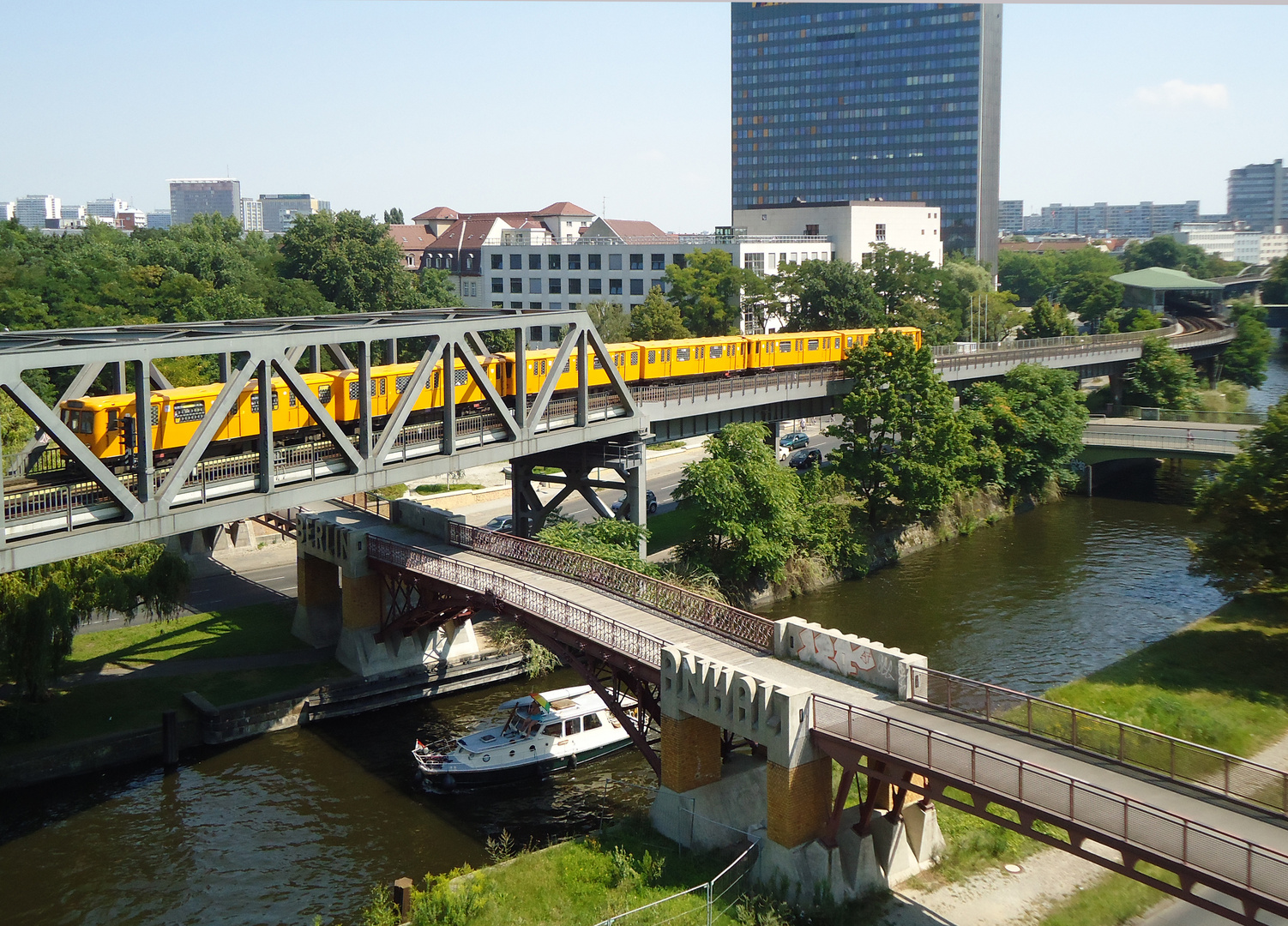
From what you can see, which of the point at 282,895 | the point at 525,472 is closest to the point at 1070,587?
the point at 525,472

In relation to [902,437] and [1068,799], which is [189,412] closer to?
[1068,799]

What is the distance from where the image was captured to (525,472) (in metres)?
48.2

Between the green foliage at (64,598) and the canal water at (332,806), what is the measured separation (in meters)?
3.76

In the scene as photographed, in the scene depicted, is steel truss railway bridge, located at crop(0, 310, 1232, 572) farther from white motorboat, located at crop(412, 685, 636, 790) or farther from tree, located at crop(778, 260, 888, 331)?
tree, located at crop(778, 260, 888, 331)

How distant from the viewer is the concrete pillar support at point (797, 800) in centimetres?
2528

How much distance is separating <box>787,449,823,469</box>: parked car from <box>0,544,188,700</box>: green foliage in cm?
4384

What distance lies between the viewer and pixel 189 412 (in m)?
34.8

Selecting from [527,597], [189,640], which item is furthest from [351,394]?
[189,640]

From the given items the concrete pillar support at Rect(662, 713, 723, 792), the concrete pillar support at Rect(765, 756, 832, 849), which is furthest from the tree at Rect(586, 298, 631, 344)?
the concrete pillar support at Rect(765, 756, 832, 849)

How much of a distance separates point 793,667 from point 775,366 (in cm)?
3605

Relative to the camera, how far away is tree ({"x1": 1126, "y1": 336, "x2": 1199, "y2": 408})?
84.6m

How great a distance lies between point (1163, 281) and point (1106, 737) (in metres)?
130

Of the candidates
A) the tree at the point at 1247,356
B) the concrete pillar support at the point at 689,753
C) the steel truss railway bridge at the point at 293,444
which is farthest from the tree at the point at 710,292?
the concrete pillar support at the point at 689,753

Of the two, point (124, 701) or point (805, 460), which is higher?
point (805, 460)
